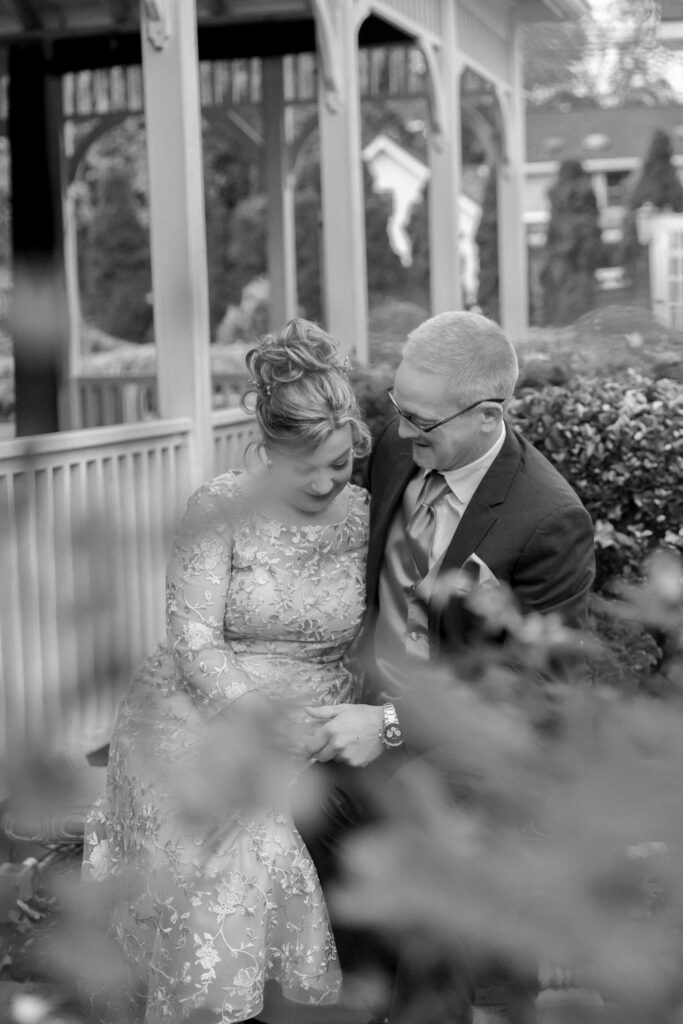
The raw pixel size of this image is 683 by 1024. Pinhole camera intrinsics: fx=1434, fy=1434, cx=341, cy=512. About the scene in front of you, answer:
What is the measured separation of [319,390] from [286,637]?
1.86 ft

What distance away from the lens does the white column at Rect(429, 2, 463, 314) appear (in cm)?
906

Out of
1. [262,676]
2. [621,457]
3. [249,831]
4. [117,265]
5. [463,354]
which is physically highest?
[117,265]

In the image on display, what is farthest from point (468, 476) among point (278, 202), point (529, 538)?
point (278, 202)

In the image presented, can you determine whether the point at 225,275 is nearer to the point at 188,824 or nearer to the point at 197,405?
the point at 197,405

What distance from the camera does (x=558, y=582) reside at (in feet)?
8.80

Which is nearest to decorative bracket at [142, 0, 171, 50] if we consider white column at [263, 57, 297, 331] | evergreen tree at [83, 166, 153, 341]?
white column at [263, 57, 297, 331]

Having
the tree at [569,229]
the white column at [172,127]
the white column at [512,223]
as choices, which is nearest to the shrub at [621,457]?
the white column at [172,127]

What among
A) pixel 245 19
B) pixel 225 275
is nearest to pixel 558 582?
pixel 245 19

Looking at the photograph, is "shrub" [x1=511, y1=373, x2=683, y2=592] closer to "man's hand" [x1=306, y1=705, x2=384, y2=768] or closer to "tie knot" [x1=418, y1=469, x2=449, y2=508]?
"tie knot" [x1=418, y1=469, x2=449, y2=508]

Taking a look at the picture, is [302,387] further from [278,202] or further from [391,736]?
[278,202]

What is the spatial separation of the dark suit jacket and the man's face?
0.22 ft

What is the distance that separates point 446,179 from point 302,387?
6990mm

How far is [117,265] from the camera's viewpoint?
106 feet

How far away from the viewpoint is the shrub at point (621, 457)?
442 cm
